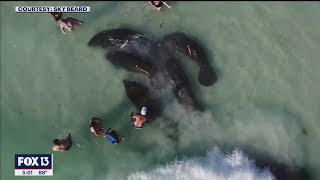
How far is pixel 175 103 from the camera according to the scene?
15141 millimetres

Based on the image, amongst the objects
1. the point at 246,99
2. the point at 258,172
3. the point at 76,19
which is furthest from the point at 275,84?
the point at 76,19

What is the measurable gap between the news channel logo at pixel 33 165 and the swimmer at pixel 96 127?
6.29 feet

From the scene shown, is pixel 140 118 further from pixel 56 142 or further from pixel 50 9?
pixel 50 9

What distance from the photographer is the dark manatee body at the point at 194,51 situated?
15148 millimetres

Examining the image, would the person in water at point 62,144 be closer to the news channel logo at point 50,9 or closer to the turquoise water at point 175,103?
the turquoise water at point 175,103

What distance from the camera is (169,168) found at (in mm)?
14906

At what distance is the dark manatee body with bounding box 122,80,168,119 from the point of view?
15070 millimetres

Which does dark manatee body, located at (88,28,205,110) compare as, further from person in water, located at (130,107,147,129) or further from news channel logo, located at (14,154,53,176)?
news channel logo, located at (14,154,53,176)

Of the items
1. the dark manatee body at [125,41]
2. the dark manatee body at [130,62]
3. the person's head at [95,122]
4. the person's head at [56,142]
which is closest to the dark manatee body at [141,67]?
the dark manatee body at [130,62]

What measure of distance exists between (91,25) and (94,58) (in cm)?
126

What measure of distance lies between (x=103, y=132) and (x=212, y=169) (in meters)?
4.14

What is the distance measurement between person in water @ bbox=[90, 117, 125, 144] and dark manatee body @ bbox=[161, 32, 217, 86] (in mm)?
3628

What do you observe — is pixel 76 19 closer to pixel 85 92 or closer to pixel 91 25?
pixel 91 25

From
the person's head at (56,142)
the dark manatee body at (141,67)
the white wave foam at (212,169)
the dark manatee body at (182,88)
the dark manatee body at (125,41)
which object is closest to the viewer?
the person's head at (56,142)
